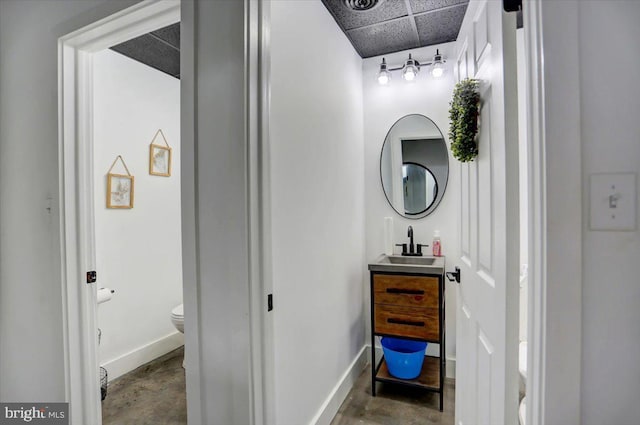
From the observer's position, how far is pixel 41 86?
1524mm

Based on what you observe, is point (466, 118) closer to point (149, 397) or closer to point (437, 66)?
point (437, 66)

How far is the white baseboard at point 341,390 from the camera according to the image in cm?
177

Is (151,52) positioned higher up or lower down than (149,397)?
higher up

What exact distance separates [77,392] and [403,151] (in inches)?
98.7

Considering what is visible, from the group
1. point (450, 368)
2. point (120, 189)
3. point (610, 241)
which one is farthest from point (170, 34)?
point (450, 368)

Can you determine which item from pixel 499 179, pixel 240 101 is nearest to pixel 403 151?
pixel 499 179

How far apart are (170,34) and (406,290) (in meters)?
2.41

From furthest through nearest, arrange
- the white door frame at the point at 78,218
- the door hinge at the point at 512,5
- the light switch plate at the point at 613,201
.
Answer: the white door frame at the point at 78,218
the door hinge at the point at 512,5
the light switch plate at the point at 613,201

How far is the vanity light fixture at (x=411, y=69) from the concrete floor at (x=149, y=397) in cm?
274

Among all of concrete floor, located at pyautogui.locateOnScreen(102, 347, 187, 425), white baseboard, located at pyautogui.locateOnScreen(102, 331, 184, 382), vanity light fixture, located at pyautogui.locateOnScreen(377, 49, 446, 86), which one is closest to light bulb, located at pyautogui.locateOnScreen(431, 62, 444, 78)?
vanity light fixture, located at pyautogui.locateOnScreen(377, 49, 446, 86)

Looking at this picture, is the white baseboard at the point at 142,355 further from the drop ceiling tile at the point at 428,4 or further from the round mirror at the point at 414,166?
the drop ceiling tile at the point at 428,4

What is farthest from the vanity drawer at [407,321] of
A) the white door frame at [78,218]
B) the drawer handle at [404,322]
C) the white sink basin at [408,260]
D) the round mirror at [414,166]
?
the white door frame at [78,218]

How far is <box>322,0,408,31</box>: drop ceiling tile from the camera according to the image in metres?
1.89

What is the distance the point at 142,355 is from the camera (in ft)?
8.44
